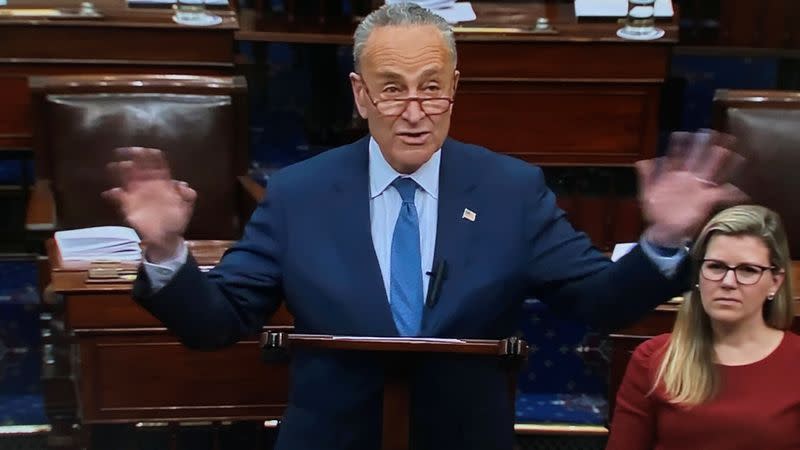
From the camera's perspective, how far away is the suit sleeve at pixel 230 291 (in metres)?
1.34

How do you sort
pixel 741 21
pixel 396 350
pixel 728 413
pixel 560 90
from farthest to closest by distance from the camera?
1. pixel 741 21
2. pixel 560 90
3. pixel 728 413
4. pixel 396 350

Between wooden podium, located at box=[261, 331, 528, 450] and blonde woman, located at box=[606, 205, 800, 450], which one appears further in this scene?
blonde woman, located at box=[606, 205, 800, 450]

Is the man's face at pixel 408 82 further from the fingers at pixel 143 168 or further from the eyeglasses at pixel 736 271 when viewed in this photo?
the eyeglasses at pixel 736 271

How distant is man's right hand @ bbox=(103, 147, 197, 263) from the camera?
4.33 feet

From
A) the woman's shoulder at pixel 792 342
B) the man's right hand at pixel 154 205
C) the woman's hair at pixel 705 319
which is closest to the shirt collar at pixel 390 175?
the man's right hand at pixel 154 205

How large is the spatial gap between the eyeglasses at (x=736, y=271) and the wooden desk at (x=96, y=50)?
1567 mm

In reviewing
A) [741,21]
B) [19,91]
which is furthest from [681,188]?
[741,21]

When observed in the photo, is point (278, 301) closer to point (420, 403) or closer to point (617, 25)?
point (420, 403)

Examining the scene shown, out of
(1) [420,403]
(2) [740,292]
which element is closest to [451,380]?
(1) [420,403]

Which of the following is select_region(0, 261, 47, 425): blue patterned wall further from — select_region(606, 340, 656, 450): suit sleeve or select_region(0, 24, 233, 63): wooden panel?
select_region(606, 340, 656, 450): suit sleeve

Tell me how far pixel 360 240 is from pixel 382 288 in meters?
0.06

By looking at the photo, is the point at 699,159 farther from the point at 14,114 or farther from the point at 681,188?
the point at 14,114

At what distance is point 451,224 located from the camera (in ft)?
4.67

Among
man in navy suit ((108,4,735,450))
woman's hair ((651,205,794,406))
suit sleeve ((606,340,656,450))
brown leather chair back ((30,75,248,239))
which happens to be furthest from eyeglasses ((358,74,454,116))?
brown leather chair back ((30,75,248,239))
